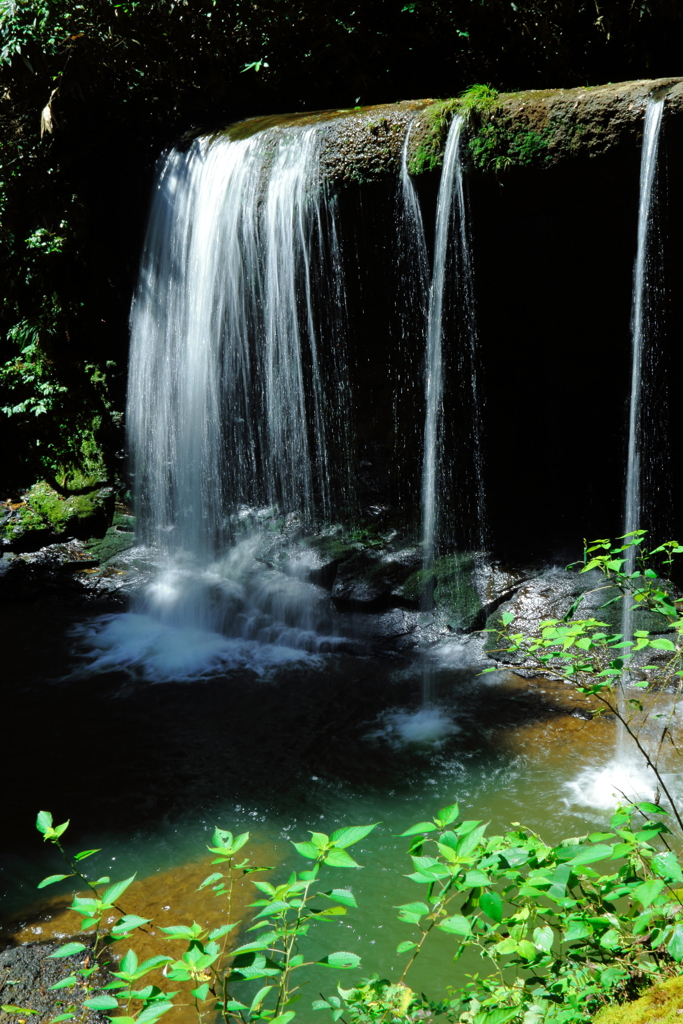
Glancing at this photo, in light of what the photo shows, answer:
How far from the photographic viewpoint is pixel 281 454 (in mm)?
7055

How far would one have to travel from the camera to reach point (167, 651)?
19.8 ft

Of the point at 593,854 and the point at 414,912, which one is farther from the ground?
the point at 593,854

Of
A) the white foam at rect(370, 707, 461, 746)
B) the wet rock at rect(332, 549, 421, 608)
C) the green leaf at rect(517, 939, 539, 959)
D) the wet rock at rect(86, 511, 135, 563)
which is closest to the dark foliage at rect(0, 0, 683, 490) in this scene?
the wet rock at rect(86, 511, 135, 563)

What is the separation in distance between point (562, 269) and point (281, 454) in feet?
10.2

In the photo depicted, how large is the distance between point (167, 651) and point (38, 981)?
11.4 feet

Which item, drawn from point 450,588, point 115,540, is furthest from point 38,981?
point 115,540

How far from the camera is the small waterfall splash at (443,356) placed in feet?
17.8

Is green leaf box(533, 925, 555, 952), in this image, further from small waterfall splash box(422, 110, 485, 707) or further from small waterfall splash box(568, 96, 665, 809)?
small waterfall splash box(422, 110, 485, 707)

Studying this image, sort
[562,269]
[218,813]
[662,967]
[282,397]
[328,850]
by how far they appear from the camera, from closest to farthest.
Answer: [328,850] < [662,967] < [218,813] < [562,269] < [282,397]

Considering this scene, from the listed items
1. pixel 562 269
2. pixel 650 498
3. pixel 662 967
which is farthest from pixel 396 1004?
pixel 562 269

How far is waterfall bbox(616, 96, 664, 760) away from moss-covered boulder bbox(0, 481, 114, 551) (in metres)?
5.30

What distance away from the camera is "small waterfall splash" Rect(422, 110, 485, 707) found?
5434 millimetres

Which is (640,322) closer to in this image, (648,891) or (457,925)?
(648,891)

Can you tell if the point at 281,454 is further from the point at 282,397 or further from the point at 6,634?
the point at 6,634
